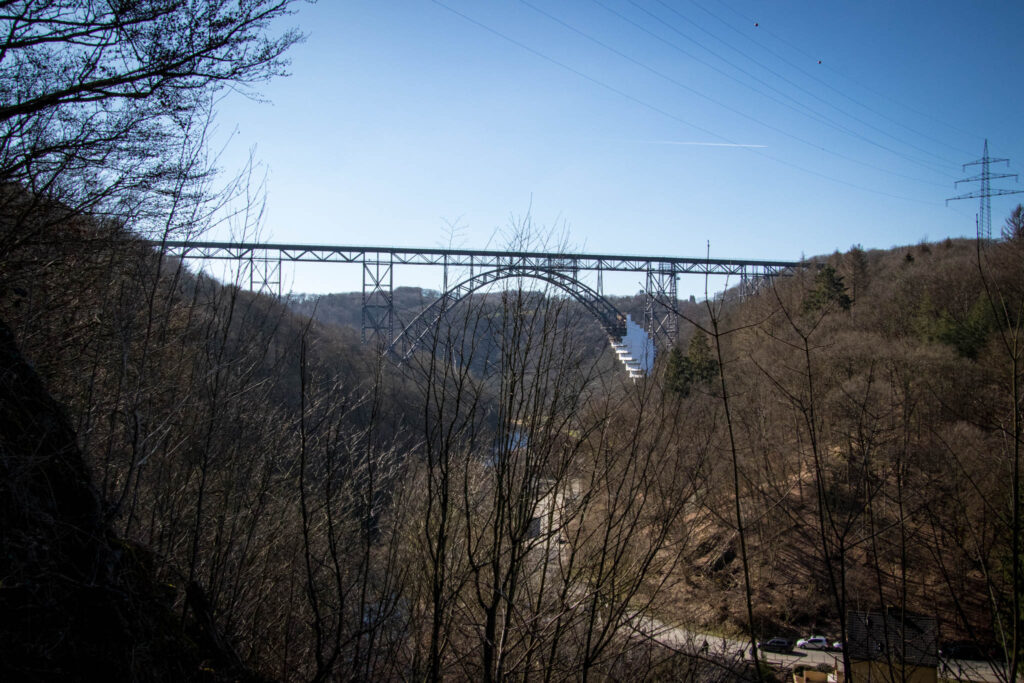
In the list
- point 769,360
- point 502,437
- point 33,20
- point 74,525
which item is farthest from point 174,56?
point 769,360

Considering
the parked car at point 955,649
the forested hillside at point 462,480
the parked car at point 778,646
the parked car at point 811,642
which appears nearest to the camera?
the parked car at point 955,649

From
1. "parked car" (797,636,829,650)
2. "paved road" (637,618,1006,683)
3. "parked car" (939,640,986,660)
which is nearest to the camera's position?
"parked car" (939,640,986,660)

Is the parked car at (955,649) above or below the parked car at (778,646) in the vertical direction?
above

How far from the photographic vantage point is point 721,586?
12203mm

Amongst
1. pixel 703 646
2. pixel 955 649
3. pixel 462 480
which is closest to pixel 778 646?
pixel 703 646

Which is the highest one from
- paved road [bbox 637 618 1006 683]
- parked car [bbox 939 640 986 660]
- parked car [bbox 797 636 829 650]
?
parked car [bbox 939 640 986 660]

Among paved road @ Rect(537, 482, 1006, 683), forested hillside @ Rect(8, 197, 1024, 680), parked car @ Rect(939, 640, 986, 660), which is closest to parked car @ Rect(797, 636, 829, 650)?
paved road @ Rect(537, 482, 1006, 683)

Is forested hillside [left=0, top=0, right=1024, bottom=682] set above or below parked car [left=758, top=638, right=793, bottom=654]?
above

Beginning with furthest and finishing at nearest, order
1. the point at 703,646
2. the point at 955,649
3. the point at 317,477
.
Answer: the point at 317,477, the point at 703,646, the point at 955,649

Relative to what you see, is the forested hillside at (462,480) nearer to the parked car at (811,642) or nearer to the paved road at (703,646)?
the paved road at (703,646)

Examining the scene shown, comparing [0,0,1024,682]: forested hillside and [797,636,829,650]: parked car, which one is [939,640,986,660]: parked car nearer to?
[0,0,1024,682]: forested hillside

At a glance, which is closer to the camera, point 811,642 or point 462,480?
point 462,480

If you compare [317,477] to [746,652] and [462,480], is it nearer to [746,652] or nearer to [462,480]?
[462,480]

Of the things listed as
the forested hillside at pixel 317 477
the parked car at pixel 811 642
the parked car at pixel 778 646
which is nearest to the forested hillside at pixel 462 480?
the forested hillside at pixel 317 477
